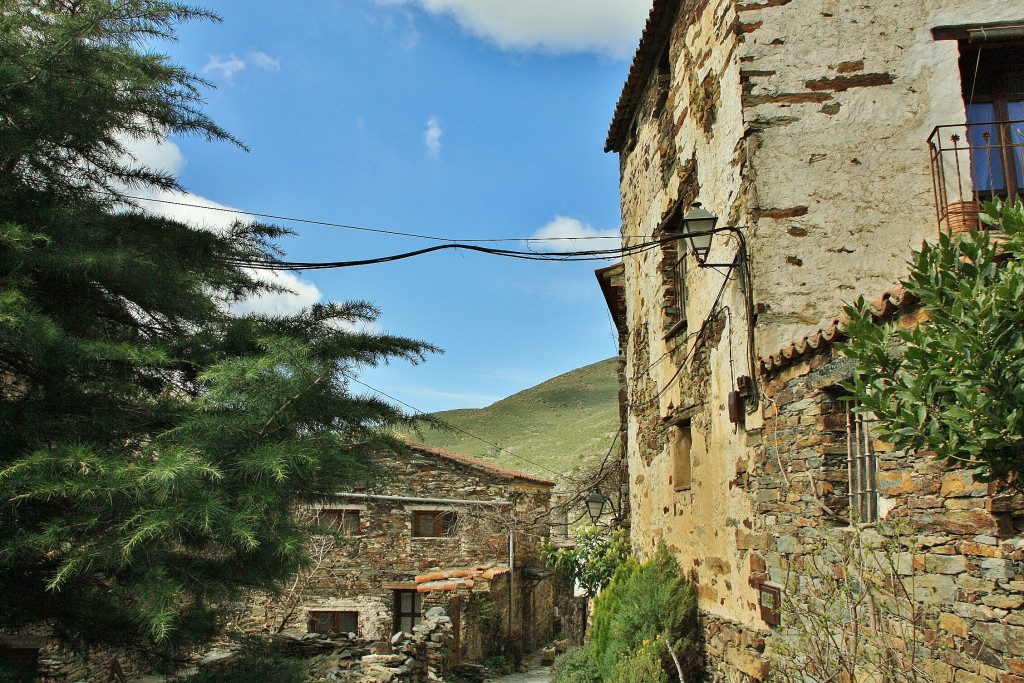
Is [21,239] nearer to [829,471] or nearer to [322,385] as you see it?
[322,385]

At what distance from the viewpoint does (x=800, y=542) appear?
19.1ft

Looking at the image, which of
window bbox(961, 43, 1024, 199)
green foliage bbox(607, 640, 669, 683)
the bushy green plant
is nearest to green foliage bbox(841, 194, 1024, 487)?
window bbox(961, 43, 1024, 199)

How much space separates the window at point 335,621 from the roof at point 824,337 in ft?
46.8

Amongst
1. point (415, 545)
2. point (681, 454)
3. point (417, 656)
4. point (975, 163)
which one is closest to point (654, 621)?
point (681, 454)

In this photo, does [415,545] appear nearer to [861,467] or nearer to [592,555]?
[592,555]

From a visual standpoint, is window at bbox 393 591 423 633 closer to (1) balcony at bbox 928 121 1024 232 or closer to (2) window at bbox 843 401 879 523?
(2) window at bbox 843 401 879 523

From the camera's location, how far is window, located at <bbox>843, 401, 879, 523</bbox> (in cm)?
530

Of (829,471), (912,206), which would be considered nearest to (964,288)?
(829,471)

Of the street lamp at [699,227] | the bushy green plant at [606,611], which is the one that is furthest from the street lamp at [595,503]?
the street lamp at [699,227]

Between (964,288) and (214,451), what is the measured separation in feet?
13.5

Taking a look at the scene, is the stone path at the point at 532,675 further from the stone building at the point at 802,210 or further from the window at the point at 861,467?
the window at the point at 861,467

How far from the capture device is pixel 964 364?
119 inches

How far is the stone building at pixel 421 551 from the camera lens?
1816 centimetres

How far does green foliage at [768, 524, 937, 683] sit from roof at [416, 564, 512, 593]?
1043 centimetres
